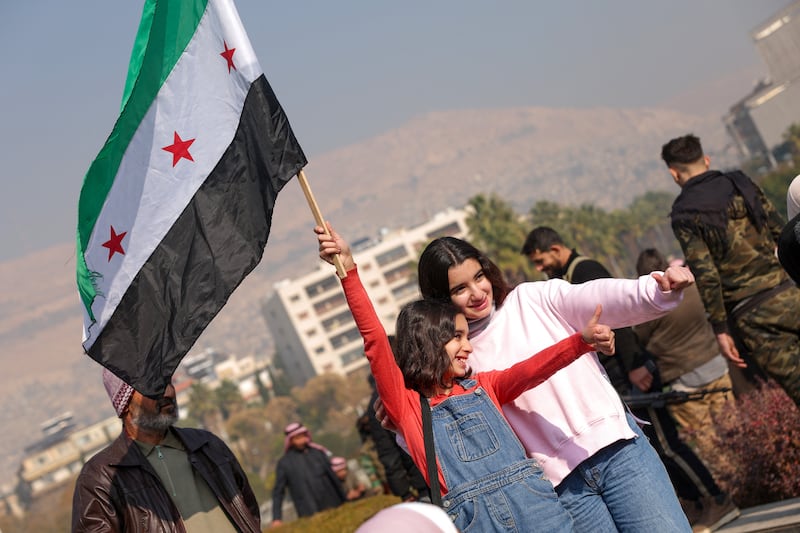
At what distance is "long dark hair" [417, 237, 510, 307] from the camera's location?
411 centimetres

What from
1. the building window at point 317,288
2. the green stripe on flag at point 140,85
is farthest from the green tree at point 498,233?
the green stripe on flag at point 140,85

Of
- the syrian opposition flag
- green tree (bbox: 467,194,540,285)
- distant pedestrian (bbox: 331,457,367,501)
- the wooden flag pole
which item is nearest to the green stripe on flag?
the syrian opposition flag

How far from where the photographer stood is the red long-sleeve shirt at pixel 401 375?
3.66 meters

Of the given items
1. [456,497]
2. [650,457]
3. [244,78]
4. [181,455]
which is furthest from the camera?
[181,455]

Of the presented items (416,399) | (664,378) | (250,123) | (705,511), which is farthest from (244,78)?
(664,378)

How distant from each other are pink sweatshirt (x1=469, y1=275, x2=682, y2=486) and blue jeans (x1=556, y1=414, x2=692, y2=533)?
6cm

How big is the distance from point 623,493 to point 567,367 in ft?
1.74

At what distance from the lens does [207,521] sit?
4867 millimetres

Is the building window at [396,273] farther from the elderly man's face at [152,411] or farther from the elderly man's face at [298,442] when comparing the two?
the elderly man's face at [152,411]

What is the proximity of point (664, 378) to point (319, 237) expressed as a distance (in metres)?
4.84

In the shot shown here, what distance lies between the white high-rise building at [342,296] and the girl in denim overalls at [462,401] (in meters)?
142

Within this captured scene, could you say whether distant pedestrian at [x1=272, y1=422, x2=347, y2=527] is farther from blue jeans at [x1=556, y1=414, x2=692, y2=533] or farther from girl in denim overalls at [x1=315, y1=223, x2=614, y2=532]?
blue jeans at [x1=556, y1=414, x2=692, y2=533]

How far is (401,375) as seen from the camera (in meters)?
3.74

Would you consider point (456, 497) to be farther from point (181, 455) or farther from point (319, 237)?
point (181, 455)
